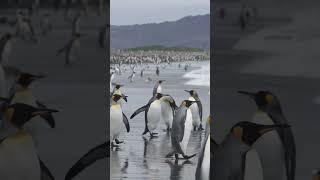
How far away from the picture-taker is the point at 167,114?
11180mm

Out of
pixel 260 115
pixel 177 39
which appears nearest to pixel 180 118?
pixel 260 115

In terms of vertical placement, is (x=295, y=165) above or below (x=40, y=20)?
below

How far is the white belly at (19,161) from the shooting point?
126 inches

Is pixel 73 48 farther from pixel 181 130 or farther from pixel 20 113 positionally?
pixel 181 130

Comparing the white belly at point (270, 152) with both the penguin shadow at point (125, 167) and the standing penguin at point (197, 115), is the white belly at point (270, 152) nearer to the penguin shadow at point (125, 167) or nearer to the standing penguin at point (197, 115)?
the penguin shadow at point (125, 167)

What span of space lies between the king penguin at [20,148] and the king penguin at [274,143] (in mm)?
1127

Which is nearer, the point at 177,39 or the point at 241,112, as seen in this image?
Answer: the point at 241,112

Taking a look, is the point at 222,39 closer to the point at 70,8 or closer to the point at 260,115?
the point at 260,115

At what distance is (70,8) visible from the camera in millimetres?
3156

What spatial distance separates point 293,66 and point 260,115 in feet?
1.00

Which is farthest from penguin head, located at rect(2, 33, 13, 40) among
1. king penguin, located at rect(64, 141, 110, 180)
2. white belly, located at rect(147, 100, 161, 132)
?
white belly, located at rect(147, 100, 161, 132)

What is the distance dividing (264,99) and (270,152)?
0.34 meters

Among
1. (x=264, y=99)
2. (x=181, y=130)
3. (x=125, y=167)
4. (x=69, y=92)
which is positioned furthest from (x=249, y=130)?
(x=181, y=130)

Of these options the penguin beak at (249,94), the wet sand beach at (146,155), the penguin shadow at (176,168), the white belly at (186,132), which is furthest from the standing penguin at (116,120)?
the penguin beak at (249,94)
